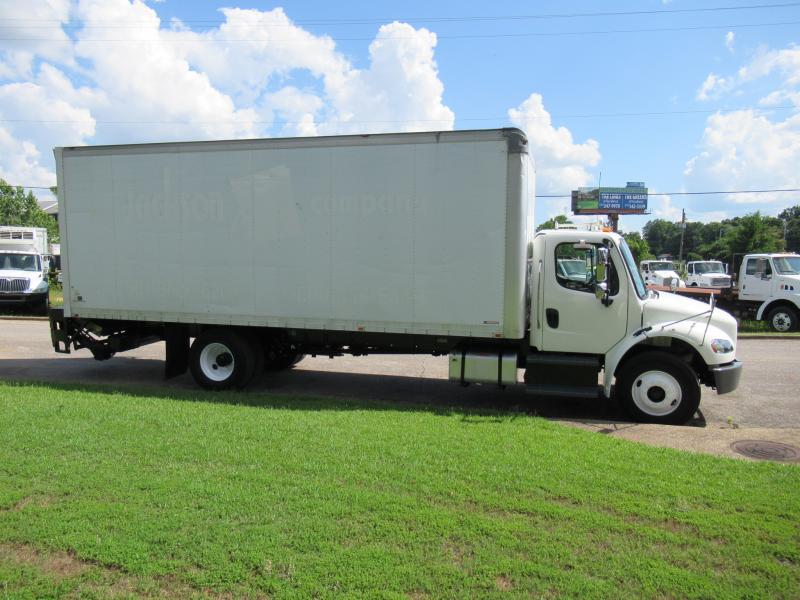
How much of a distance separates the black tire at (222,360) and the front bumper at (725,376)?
6295 mm

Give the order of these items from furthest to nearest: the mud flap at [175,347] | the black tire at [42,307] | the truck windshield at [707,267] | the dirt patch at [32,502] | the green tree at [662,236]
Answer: the green tree at [662,236], the truck windshield at [707,267], the black tire at [42,307], the mud flap at [175,347], the dirt patch at [32,502]

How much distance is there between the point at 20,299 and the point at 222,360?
14107 mm

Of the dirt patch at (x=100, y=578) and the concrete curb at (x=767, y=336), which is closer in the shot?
the dirt patch at (x=100, y=578)

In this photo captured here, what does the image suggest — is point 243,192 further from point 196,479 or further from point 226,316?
point 196,479

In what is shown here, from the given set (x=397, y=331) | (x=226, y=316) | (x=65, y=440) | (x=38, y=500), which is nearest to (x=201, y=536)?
(x=38, y=500)

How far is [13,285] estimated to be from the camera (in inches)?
738

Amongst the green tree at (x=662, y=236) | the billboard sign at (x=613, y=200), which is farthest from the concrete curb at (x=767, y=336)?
the green tree at (x=662, y=236)

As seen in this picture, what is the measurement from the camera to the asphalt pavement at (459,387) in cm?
649

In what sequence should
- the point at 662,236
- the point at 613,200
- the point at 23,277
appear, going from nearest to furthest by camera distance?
the point at 23,277
the point at 613,200
the point at 662,236

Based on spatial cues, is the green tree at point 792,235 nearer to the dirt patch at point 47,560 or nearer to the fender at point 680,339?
the fender at point 680,339

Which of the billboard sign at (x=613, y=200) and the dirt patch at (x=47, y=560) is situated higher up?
the billboard sign at (x=613, y=200)

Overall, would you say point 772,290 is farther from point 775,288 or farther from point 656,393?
point 656,393

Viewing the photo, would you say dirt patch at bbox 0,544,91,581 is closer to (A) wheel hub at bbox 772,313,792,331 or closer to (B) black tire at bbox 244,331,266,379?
(B) black tire at bbox 244,331,266,379

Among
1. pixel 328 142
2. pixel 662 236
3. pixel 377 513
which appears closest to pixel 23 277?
pixel 328 142
